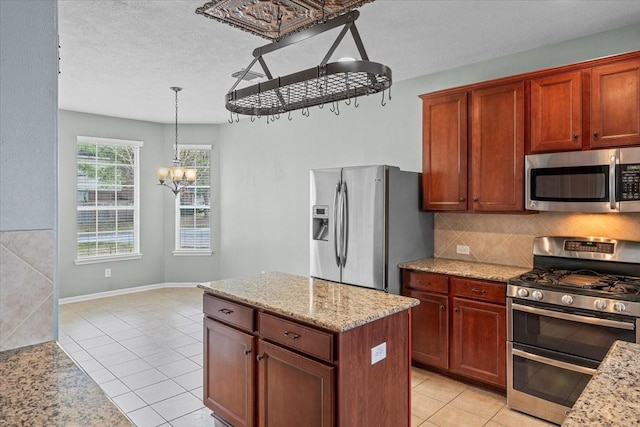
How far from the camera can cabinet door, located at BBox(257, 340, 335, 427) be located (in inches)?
76.2

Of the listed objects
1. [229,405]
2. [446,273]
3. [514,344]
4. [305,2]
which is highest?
[305,2]

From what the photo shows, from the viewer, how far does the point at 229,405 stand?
8.29ft

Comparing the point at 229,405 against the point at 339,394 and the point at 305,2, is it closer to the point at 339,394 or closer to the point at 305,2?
the point at 339,394

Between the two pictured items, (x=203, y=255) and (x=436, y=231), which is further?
(x=203, y=255)

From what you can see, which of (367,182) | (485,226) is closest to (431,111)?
(367,182)

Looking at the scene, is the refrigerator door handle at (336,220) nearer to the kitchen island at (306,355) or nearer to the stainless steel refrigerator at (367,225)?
the stainless steel refrigerator at (367,225)

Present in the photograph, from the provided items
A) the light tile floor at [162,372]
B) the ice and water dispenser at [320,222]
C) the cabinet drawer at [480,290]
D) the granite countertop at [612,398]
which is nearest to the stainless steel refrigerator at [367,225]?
the ice and water dispenser at [320,222]

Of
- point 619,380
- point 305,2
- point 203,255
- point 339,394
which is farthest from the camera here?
point 203,255

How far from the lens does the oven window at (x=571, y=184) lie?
282cm

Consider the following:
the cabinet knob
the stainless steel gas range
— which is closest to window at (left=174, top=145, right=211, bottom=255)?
the cabinet knob

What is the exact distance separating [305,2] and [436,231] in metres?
2.59

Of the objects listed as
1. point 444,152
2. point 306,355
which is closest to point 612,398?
point 306,355

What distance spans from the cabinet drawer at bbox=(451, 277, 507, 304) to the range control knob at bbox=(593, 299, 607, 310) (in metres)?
0.59

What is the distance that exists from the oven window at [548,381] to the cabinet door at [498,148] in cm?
117
